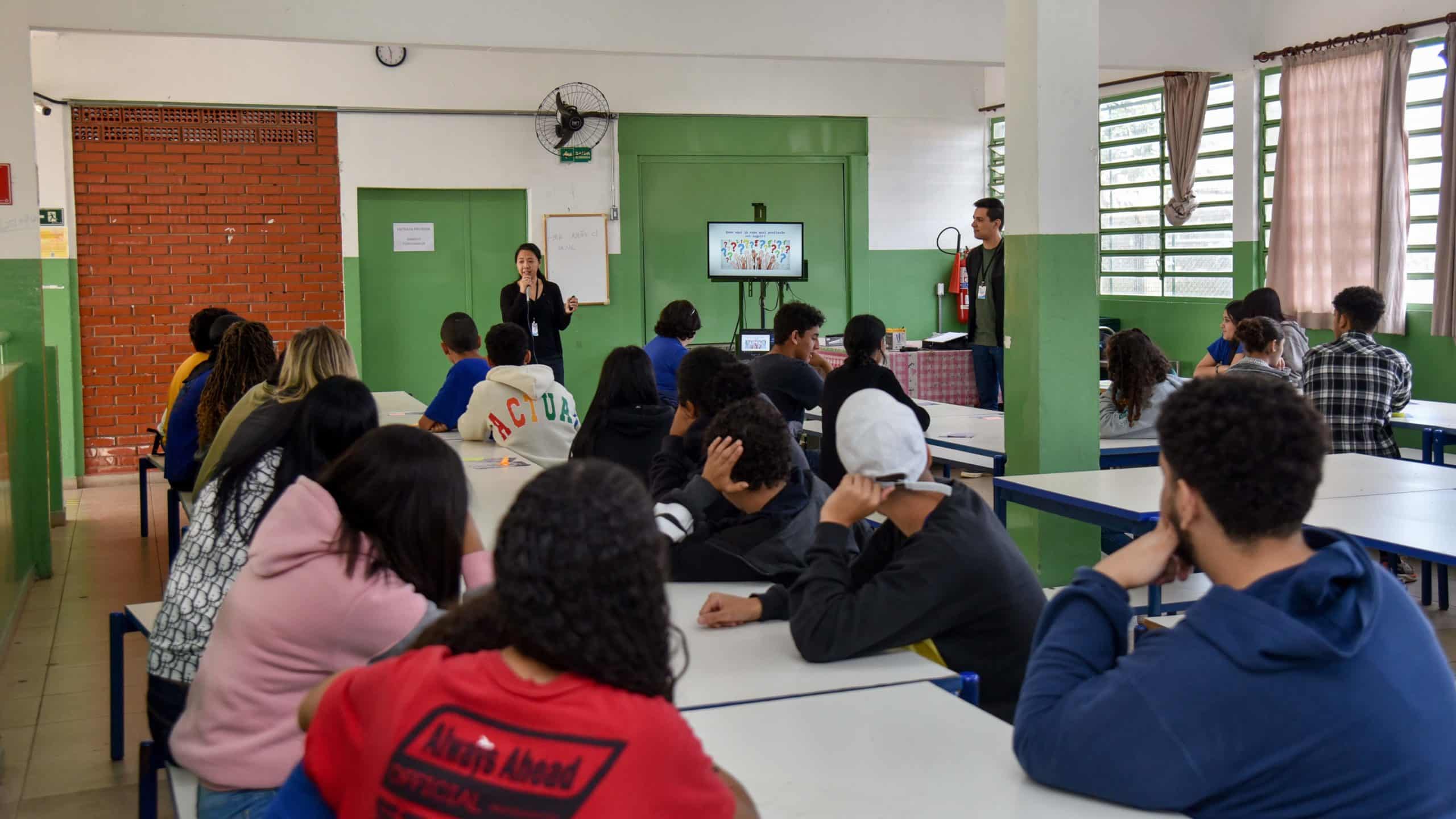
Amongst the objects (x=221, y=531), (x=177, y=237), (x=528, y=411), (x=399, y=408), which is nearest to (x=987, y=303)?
(x=399, y=408)

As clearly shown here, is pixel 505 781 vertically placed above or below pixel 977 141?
below

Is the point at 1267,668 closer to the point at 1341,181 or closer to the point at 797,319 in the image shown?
the point at 797,319

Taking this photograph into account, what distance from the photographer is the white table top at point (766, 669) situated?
232 cm

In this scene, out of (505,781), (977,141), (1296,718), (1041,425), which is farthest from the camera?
(977,141)

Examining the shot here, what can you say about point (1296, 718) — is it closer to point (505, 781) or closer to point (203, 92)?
point (505, 781)

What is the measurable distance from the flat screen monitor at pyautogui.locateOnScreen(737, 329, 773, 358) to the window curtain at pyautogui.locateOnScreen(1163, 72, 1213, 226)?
308 cm

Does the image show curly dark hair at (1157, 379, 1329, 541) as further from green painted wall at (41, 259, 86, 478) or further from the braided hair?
green painted wall at (41, 259, 86, 478)

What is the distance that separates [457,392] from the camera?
19.7ft

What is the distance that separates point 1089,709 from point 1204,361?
20.2 feet

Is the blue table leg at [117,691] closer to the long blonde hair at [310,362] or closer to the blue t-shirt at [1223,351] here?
the long blonde hair at [310,362]

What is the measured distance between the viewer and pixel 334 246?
9.73m

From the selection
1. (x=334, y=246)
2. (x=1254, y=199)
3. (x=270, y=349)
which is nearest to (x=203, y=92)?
(x=334, y=246)

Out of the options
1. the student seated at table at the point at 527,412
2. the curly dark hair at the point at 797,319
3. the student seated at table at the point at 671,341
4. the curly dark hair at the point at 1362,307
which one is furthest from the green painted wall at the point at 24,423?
the curly dark hair at the point at 1362,307

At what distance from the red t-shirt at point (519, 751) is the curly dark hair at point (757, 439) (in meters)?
1.84
